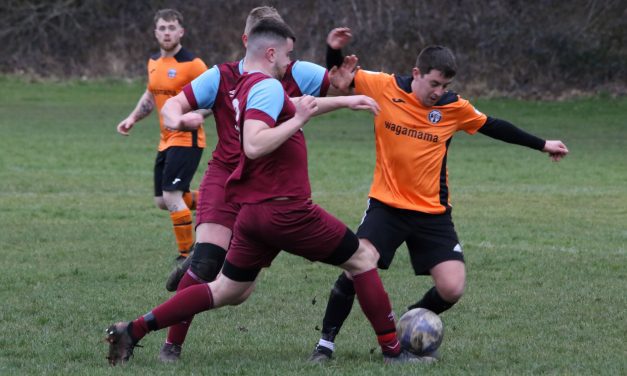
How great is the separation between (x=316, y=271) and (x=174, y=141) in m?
1.77

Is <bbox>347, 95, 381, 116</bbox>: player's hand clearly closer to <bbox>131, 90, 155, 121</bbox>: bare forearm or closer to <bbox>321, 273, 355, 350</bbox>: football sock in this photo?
<bbox>321, 273, 355, 350</bbox>: football sock

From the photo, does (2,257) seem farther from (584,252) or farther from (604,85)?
(604,85)

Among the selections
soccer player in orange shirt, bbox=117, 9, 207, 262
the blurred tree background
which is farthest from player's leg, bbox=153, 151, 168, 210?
the blurred tree background

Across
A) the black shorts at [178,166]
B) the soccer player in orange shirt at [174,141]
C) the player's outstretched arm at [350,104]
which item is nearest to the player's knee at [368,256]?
the player's outstretched arm at [350,104]

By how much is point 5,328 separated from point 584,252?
527cm

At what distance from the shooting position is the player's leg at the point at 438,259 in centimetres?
635

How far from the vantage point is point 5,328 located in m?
6.80

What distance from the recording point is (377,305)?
585 centimetres

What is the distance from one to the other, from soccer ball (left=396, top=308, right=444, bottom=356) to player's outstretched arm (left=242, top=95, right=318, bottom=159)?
4.64 ft

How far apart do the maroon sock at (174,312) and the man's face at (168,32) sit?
451cm

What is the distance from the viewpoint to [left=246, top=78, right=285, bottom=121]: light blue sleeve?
5391 millimetres

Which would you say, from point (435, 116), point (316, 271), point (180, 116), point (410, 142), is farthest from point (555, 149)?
point (316, 271)

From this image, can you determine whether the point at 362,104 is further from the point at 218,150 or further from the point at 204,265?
the point at 218,150

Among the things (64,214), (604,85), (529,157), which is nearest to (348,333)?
(64,214)
